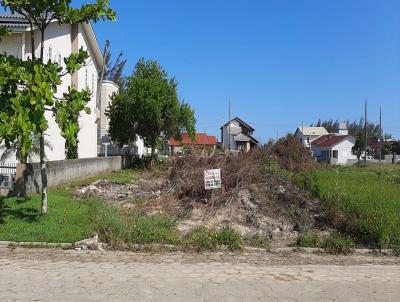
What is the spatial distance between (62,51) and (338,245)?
2011 cm

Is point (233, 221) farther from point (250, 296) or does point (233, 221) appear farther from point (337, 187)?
point (250, 296)

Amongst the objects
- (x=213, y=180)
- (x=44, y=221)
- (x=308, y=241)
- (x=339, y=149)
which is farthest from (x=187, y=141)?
(x=339, y=149)

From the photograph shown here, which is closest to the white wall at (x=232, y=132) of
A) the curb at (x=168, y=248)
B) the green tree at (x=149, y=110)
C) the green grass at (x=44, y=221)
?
the green tree at (x=149, y=110)

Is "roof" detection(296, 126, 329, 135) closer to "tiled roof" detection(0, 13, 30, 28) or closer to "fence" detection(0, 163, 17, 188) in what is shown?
"tiled roof" detection(0, 13, 30, 28)

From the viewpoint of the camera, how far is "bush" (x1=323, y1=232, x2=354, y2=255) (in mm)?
9430

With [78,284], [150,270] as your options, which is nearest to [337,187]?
[150,270]

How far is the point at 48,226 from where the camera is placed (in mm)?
10477

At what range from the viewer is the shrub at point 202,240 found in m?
9.34

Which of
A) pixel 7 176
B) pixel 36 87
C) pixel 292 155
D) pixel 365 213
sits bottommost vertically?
pixel 365 213

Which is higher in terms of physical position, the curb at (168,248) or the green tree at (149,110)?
the green tree at (149,110)

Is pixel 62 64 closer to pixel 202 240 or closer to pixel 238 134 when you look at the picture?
pixel 202 240

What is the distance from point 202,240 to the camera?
9523 mm

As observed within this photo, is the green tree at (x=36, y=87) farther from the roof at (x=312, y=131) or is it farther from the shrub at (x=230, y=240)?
the roof at (x=312, y=131)

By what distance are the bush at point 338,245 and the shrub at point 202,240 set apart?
224 cm
